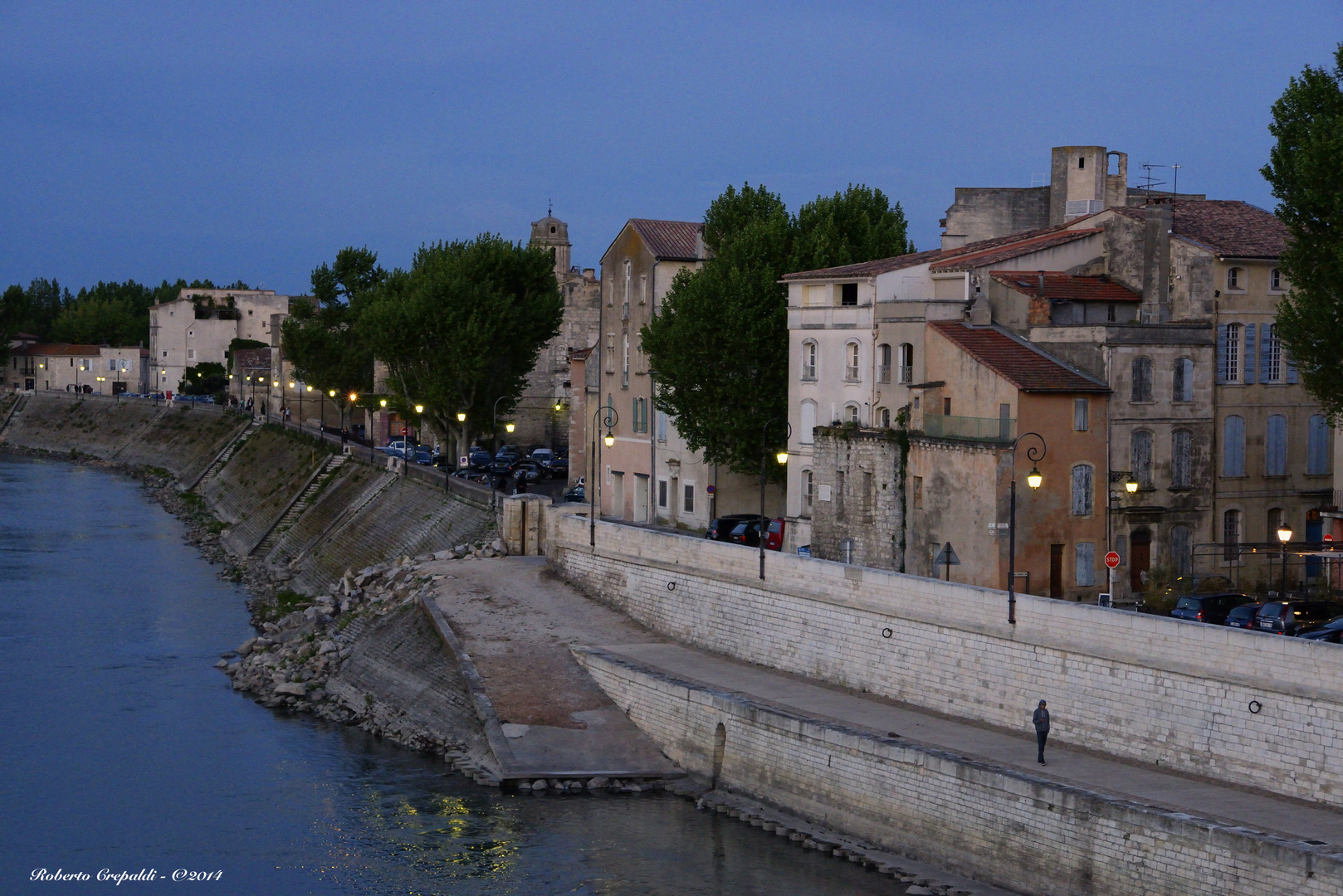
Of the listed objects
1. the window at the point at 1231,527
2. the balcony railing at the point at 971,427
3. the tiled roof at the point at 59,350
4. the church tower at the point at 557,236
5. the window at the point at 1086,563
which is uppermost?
the church tower at the point at 557,236

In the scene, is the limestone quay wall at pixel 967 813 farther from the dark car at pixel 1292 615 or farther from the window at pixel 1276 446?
the window at pixel 1276 446

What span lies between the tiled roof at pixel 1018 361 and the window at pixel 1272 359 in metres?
5.69

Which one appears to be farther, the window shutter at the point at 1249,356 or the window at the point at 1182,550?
the window shutter at the point at 1249,356

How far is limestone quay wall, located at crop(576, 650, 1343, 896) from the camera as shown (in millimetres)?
22516

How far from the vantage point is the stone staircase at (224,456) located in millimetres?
94062

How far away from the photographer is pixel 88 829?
100 feet

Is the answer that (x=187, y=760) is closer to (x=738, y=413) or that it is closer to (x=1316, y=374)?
(x=738, y=413)

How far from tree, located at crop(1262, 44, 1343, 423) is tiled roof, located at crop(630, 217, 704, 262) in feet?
85.3

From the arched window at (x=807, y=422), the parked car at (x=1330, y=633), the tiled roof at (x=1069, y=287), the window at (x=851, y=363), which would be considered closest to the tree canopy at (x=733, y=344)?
the arched window at (x=807, y=422)

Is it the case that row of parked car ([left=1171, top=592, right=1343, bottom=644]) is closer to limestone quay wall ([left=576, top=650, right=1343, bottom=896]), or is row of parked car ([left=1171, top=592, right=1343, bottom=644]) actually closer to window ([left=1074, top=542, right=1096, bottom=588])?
window ([left=1074, top=542, right=1096, bottom=588])

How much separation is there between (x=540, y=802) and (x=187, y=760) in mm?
9080

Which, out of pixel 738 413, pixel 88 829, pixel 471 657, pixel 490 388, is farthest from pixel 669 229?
pixel 88 829

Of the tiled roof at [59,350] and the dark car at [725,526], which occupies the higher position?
the tiled roof at [59,350]

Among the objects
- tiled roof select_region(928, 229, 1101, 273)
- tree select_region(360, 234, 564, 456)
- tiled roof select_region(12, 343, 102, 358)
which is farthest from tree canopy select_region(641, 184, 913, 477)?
tiled roof select_region(12, 343, 102, 358)
